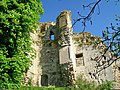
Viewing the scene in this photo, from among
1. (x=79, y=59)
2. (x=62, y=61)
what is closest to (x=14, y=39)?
(x=62, y=61)

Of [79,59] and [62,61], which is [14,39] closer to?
[62,61]

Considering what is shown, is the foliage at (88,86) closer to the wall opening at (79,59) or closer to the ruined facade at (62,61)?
the ruined facade at (62,61)

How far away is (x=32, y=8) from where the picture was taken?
1833 cm

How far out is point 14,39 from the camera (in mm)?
16234

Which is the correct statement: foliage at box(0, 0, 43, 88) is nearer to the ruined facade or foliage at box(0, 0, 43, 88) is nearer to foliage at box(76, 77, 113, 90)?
foliage at box(76, 77, 113, 90)

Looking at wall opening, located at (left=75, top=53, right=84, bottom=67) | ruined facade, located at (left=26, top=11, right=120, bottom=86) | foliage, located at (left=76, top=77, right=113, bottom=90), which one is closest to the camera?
foliage, located at (left=76, top=77, right=113, bottom=90)

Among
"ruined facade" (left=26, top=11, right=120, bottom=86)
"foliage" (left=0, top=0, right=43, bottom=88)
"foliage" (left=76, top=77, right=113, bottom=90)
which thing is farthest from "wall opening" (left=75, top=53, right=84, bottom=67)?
"foliage" (left=0, top=0, right=43, bottom=88)

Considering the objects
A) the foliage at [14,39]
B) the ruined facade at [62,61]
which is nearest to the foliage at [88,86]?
the ruined facade at [62,61]

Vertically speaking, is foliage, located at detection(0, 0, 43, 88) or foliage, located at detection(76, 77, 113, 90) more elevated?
foliage, located at detection(0, 0, 43, 88)

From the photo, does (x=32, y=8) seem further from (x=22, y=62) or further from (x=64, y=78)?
(x=64, y=78)

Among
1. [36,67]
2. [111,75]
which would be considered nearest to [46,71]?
[36,67]

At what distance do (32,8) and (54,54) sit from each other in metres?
9.72

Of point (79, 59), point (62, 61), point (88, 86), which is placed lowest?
point (88, 86)

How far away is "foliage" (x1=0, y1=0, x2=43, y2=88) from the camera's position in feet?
50.8
